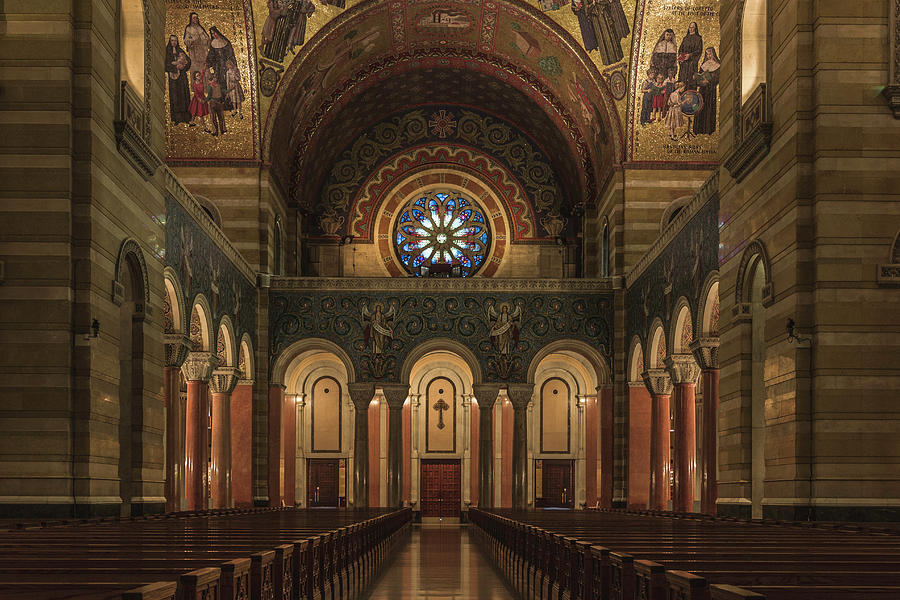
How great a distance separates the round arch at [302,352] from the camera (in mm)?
30141

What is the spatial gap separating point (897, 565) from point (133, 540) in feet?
17.2

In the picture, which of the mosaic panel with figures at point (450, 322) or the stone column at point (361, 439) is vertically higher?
the mosaic panel with figures at point (450, 322)

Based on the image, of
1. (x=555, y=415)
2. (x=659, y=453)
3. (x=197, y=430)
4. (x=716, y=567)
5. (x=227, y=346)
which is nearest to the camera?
(x=716, y=567)

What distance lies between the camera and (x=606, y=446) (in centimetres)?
3006

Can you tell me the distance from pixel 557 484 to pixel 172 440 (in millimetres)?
18792

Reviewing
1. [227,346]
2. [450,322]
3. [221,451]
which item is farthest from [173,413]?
[450,322]

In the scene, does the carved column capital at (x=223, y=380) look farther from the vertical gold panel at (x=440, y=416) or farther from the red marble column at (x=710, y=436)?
the vertical gold panel at (x=440, y=416)

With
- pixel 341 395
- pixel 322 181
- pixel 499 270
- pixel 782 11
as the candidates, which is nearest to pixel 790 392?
pixel 782 11

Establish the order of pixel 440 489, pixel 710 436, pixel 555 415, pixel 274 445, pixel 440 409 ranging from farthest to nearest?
pixel 440 409, pixel 555 415, pixel 440 489, pixel 274 445, pixel 710 436

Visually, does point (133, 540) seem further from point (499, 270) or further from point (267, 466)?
point (499, 270)

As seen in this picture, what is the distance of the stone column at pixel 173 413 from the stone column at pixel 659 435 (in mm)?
11164

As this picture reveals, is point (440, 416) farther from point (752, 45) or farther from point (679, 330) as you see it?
point (752, 45)

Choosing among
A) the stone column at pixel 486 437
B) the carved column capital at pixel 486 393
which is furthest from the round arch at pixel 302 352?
the stone column at pixel 486 437

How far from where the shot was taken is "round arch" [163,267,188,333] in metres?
21.2
